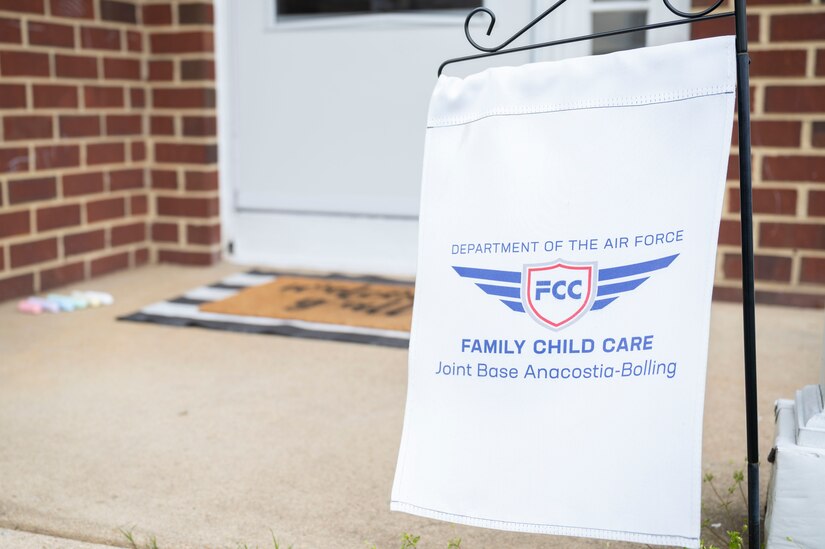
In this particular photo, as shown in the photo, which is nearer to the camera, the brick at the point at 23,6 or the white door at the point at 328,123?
the brick at the point at 23,6

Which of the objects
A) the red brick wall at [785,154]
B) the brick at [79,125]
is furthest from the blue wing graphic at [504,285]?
the brick at [79,125]

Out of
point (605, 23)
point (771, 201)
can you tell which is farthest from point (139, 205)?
point (771, 201)

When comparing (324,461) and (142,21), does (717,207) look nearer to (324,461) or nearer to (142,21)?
(324,461)

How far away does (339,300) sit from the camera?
3098 mm

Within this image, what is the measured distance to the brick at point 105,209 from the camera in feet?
11.4

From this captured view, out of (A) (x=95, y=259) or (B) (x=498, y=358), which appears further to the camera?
(A) (x=95, y=259)

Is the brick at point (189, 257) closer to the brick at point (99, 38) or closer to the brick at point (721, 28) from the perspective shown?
the brick at point (99, 38)

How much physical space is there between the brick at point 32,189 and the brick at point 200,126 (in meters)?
0.60

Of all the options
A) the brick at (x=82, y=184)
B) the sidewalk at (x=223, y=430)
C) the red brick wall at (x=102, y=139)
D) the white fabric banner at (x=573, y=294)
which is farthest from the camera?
the brick at (x=82, y=184)

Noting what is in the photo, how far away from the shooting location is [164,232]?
377 cm

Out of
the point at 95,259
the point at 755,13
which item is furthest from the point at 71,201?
the point at 755,13

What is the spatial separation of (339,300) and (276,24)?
1.19 metres

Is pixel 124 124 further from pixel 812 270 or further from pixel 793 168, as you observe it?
pixel 812 270

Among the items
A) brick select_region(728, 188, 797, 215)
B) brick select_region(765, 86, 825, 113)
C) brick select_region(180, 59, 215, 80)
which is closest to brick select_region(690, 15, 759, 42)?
brick select_region(765, 86, 825, 113)
